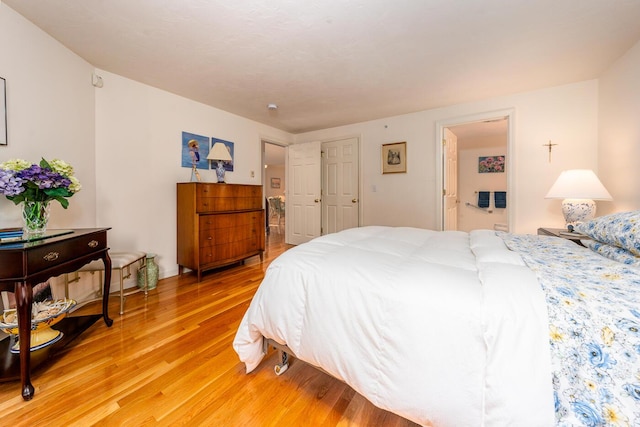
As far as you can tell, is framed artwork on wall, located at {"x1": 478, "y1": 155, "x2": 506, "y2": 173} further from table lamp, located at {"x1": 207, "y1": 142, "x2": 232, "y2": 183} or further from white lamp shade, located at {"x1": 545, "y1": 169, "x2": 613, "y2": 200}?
table lamp, located at {"x1": 207, "y1": 142, "x2": 232, "y2": 183}

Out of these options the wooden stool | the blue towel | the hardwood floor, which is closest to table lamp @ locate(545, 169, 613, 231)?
the hardwood floor

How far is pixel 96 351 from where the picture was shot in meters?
1.56

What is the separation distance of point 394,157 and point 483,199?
9.33 feet

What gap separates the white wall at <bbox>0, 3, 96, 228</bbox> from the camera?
166 cm

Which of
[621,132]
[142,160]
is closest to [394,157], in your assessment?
[621,132]

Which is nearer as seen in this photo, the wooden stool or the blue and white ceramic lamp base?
the wooden stool

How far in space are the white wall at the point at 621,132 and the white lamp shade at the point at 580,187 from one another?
0.71 feet

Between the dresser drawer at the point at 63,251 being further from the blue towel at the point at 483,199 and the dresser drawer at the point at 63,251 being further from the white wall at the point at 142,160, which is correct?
the blue towel at the point at 483,199

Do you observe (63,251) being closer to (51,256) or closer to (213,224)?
(51,256)

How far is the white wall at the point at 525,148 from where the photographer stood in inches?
107

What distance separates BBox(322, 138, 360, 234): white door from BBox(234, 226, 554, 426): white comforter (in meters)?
3.07

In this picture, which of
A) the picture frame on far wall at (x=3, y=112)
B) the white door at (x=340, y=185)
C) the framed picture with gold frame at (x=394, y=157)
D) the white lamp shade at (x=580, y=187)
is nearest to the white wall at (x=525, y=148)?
the framed picture with gold frame at (x=394, y=157)

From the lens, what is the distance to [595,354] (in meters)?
0.68

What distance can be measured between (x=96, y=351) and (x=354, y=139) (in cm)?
399
